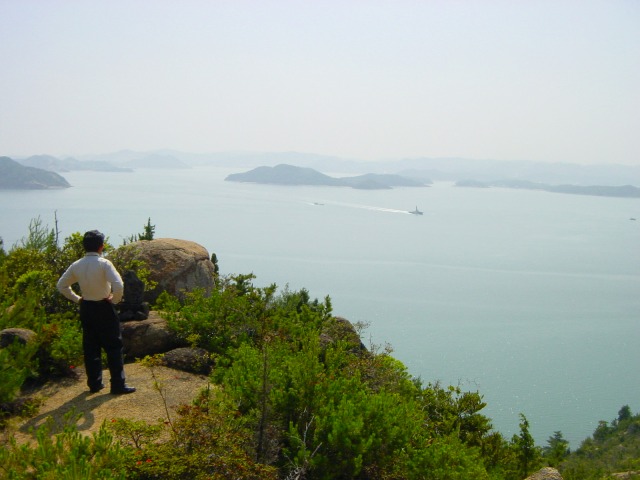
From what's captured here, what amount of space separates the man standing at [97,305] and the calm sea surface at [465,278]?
6.72 m

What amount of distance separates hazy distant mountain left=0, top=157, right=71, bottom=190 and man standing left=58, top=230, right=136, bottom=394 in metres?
189

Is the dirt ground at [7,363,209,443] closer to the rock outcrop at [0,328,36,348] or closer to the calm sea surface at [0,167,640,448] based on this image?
the rock outcrop at [0,328,36,348]

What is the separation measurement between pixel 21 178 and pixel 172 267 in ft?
619

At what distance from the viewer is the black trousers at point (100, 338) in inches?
241

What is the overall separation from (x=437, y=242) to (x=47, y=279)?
12352 cm

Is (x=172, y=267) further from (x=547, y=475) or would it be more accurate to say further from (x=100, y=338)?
(x=547, y=475)

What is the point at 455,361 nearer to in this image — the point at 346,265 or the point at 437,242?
the point at 346,265

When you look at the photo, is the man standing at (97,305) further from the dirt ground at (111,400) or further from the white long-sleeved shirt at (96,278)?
the dirt ground at (111,400)

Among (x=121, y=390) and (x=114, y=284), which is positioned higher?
(x=114, y=284)

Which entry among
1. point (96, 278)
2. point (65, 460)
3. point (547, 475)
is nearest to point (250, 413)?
point (65, 460)

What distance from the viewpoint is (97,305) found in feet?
20.0

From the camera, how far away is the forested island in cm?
398

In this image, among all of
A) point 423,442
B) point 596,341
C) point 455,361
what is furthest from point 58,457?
point 596,341

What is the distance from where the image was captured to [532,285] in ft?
283
